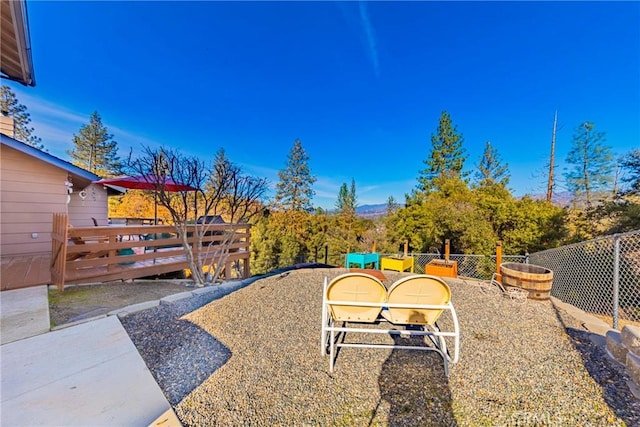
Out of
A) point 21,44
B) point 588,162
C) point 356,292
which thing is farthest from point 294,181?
point 356,292

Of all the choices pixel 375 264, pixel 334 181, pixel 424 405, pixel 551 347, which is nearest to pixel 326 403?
pixel 424 405

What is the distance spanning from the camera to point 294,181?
26844mm

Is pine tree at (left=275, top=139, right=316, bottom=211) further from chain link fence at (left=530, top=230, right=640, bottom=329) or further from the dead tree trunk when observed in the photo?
chain link fence at (left=530, top=230, right=640, bottom=329)

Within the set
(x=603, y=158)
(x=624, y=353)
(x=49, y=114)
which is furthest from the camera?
(x=49, y=114)

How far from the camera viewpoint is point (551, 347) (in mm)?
2566

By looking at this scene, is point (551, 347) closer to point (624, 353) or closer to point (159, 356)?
point (624, 353)

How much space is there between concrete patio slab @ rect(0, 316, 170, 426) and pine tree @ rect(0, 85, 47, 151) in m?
29.5

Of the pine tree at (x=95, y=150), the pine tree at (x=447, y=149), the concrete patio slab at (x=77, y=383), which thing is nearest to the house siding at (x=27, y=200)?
the concrete patio slab at (x=77, y=383)

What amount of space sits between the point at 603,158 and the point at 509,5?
29.1ft

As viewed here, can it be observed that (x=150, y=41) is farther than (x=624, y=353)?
Yes

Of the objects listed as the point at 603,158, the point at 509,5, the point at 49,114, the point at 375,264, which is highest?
the point at 509,5

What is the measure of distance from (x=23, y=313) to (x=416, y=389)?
445 centimetres

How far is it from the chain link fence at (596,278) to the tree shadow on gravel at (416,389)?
437 centimetres

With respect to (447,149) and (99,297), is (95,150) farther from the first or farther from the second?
(447,149)
